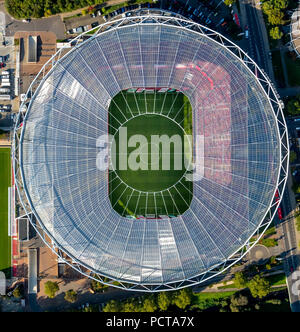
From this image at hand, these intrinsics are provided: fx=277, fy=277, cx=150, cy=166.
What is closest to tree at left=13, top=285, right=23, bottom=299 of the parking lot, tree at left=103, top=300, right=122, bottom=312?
tree at left=103, top=300, right=122, bottom=312

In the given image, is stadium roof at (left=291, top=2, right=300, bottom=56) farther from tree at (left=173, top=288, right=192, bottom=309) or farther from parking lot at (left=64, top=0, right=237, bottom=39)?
tree at (left=173, top=288, right=192, bottom=309)

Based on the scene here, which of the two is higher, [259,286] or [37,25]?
[37,25]

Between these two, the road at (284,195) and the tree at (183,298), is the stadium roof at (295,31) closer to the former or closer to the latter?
the road at (284,195)

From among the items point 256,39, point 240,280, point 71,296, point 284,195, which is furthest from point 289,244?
point 71,296

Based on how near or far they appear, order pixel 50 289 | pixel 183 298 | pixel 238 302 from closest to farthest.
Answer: pixel 183 298, pixel 50 289, pixel 238 302

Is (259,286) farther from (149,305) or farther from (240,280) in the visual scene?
(149,305)

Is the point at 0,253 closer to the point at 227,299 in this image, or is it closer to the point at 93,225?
the point at 93,225
